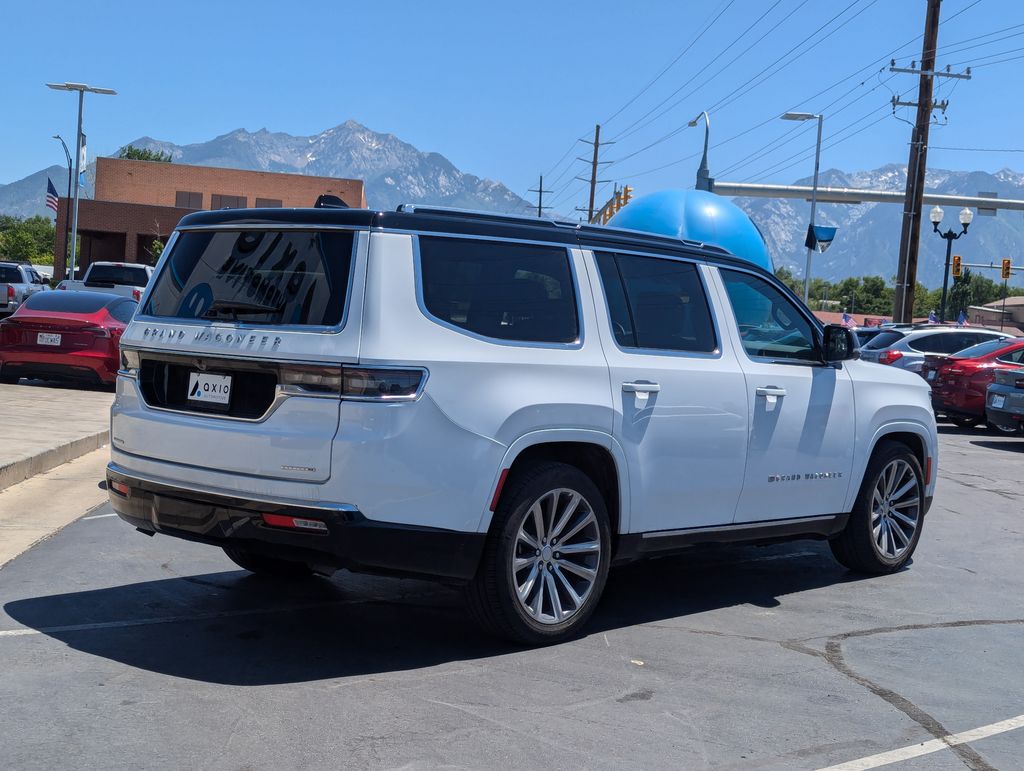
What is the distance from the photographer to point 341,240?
4957mm

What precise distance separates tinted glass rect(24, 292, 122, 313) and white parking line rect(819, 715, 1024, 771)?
14.0 metres

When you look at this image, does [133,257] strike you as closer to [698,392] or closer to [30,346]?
[30,346]

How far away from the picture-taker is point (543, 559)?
540cm

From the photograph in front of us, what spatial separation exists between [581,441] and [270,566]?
2156mm

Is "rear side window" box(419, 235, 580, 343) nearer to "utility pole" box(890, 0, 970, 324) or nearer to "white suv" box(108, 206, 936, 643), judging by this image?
"white suv" box(108, 206, 936, 643)

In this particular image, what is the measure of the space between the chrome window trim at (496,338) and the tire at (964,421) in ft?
48.9

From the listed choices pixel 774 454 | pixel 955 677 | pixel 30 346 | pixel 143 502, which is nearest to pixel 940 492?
pixel 774 454

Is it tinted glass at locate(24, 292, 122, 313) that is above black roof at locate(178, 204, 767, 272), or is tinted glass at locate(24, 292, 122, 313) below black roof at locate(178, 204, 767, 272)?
below

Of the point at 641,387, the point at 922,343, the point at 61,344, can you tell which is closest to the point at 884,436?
the point at 641,387

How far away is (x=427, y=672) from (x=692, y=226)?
14.7 m

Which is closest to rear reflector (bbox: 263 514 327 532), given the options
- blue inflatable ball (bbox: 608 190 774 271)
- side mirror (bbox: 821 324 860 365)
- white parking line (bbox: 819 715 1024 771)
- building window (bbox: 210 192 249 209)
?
white parking line (bbox: 819 715 1024 771)

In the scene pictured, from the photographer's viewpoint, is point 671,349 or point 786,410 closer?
point 671,349

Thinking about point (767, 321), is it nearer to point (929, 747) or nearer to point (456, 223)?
point (456, 223)

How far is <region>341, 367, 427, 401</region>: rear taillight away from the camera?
4711 millimetres
